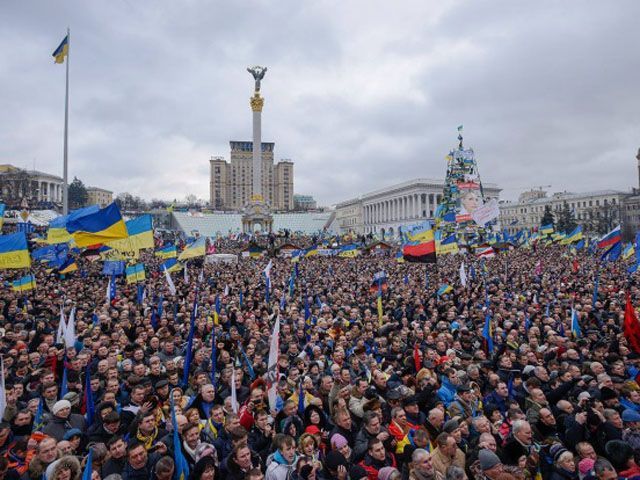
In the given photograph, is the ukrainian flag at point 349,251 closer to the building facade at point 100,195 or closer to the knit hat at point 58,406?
the knit hat at point 58,406

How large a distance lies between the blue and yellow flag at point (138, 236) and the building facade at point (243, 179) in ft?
420

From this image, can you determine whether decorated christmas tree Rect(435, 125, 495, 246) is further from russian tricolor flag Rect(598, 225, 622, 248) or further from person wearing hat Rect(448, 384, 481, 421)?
person wearing hat Rect(448, 384, 481, 421)

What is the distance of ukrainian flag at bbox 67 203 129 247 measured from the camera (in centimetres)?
1089

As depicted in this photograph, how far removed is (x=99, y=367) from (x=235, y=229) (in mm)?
72738

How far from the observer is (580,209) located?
94.1m

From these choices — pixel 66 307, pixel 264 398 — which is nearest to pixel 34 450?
pixel 264 398

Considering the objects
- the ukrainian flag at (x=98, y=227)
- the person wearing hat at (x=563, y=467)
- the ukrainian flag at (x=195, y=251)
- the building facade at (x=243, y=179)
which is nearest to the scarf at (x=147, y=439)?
the person wearing hat at (x=563, y=467)

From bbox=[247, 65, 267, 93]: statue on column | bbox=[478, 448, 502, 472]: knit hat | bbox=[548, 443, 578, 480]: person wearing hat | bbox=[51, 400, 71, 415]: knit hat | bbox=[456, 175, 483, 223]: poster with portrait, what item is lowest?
bbox=[548, 443, 578, 480]: person wearing hat

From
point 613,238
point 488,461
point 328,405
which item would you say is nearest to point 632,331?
point 328,405

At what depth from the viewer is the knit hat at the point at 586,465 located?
3.60 meters

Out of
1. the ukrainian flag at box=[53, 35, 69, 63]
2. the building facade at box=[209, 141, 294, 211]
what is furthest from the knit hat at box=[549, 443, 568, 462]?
the building facade at box=[209, 141, 294, 211]

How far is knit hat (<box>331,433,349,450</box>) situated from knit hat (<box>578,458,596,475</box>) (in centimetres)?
196

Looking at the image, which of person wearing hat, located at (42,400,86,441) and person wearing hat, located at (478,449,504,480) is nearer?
person wearing hat, located at (478,449,504,480)

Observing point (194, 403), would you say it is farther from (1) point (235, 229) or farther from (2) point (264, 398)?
(1) point (235, 229)
